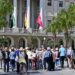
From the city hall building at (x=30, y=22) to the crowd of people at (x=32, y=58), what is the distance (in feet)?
132

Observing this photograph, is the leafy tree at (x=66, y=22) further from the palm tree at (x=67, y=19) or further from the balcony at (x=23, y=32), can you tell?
the balcony at (x=23, y=32)

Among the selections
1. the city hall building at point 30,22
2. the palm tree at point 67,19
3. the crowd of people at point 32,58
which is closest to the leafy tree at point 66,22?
the palm tree at point 67,19

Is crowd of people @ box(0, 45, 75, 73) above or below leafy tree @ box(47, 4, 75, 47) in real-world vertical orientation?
below

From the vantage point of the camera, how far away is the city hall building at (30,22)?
7375cm

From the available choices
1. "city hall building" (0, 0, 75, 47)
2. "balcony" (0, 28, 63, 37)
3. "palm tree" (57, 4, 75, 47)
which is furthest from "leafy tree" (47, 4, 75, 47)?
"balcony" (0, 28, 63, 37)

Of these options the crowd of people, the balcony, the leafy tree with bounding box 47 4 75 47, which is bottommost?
the balcony

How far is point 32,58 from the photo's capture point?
29.8 m

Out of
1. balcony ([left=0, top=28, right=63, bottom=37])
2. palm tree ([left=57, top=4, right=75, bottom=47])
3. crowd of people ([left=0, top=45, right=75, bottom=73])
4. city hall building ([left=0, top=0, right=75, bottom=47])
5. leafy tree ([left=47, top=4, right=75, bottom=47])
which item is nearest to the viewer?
crowd of people ([left=0, top=45, right=75, bottom=73])

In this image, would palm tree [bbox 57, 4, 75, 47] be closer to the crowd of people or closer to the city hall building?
the city hall building

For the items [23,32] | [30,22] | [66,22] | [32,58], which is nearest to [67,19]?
[66,22]

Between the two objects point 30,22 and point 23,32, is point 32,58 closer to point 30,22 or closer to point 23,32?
point 23,32

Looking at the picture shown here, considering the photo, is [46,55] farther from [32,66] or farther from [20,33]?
[20,33]

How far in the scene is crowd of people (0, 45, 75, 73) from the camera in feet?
85.5

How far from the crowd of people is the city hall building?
→ 132 ft
